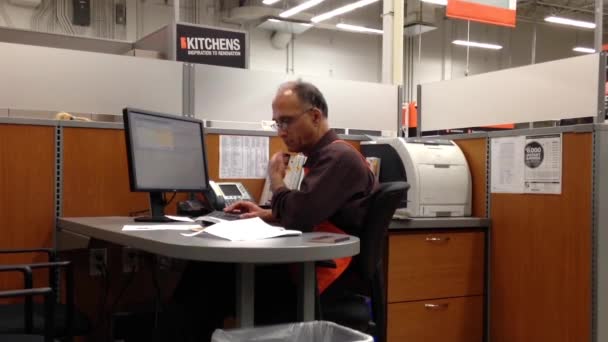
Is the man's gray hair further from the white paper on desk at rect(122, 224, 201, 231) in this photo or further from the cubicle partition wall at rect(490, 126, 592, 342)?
the cubicle partition wall at rect(490, 126, 592, 342)

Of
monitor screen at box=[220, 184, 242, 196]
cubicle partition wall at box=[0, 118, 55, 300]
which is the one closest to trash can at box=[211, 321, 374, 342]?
monitor screen at box=[220, 184, 242, 196]

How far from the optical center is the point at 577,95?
8.34 feet

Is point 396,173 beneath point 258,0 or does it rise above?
beneath

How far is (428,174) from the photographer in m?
2.81

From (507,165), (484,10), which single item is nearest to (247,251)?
(507,165)

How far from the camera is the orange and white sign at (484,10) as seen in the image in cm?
387

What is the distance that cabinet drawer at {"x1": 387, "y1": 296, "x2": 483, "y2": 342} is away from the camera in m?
2.60

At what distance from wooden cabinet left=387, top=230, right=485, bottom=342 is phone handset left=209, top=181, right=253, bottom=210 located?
2.19ft

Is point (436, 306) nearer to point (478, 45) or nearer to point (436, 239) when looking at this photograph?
point (436, 239)

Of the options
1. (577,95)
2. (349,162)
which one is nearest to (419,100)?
(577,95)

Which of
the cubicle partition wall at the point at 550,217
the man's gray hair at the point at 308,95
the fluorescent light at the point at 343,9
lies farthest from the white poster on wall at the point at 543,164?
the fluorescent light at the point at 343,9

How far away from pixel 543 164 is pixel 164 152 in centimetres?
158

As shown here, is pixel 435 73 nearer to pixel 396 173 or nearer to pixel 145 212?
pixel 396 173

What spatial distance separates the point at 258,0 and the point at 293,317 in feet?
23.4
